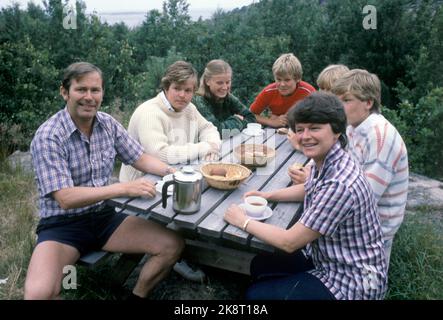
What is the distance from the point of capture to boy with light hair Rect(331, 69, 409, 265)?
2.44 meters

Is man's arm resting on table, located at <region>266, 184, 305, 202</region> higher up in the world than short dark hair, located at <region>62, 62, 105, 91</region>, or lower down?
lower down

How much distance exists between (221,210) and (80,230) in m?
0.87

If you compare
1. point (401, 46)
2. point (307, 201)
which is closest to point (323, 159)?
point (307, 201)

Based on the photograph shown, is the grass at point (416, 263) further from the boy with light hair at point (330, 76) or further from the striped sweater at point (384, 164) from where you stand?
the boy with light hair at point (330, 76)

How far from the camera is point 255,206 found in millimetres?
2252

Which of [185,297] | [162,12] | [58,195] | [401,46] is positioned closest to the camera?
[58,195]

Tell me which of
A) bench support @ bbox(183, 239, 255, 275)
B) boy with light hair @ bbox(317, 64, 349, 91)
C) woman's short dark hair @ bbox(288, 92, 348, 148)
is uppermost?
boy with light hair @ bbox(317, 64, 349, 91)

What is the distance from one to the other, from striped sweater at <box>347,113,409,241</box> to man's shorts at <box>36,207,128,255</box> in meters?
1.55

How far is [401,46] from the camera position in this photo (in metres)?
10.6

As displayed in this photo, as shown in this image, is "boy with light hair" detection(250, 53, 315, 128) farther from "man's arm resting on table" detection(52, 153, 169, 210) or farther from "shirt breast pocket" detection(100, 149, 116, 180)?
"man's arm resting on table" detection(52, 153, 169, 210)

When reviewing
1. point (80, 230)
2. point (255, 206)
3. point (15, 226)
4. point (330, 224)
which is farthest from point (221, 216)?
point (15, 226)

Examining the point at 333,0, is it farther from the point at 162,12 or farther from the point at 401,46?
the point at 162,12

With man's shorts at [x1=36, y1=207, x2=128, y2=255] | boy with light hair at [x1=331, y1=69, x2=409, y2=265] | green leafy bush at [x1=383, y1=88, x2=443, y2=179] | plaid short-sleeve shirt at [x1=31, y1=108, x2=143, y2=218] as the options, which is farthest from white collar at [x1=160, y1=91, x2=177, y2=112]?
green leafy bush at [x1=383, y1=88, x2=443, y2=179]
